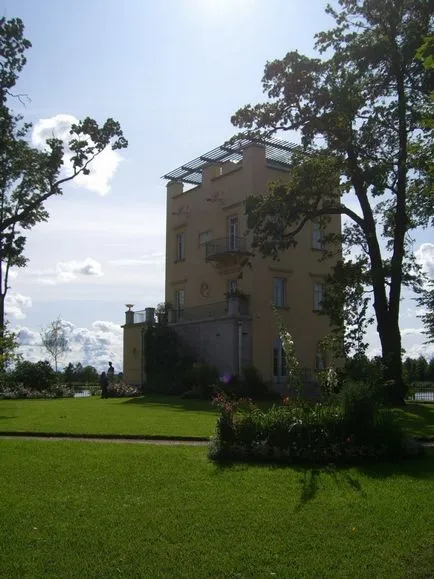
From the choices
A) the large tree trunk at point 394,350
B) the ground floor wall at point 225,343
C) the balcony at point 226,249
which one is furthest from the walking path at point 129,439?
the balcony at point 226,249

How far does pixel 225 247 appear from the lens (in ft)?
120

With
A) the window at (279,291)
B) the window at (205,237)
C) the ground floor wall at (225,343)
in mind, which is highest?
the window at (205,237)

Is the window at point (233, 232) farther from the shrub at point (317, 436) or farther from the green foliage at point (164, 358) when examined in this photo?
the shrub at point (317, 436)

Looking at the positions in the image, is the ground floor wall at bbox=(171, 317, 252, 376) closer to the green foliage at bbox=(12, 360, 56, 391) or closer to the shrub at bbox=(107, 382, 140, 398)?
the shrub at bbox=(107, 382, 140, 398)

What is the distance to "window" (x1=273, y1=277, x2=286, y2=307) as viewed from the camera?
3588 centimetres

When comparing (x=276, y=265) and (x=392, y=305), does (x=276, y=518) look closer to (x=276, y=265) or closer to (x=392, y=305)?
(x=392, y=305)

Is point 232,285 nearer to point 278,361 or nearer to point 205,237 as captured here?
point 205,237

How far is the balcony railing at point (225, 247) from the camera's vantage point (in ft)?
117

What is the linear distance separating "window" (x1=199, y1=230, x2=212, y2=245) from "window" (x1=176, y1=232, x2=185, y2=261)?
7.65ft

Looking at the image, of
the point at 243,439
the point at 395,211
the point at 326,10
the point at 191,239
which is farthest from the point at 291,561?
the point at 191,239

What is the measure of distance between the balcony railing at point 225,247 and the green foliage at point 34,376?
12078mm

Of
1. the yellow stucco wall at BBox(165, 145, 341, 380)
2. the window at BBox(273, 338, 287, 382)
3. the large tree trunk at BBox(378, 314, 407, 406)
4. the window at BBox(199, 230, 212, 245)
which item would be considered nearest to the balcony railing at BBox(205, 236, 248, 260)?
the yellow stucco wall at BBox(165, 145, 341, 380)

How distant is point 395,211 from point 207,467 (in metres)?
21.0

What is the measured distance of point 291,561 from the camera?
5.41m
